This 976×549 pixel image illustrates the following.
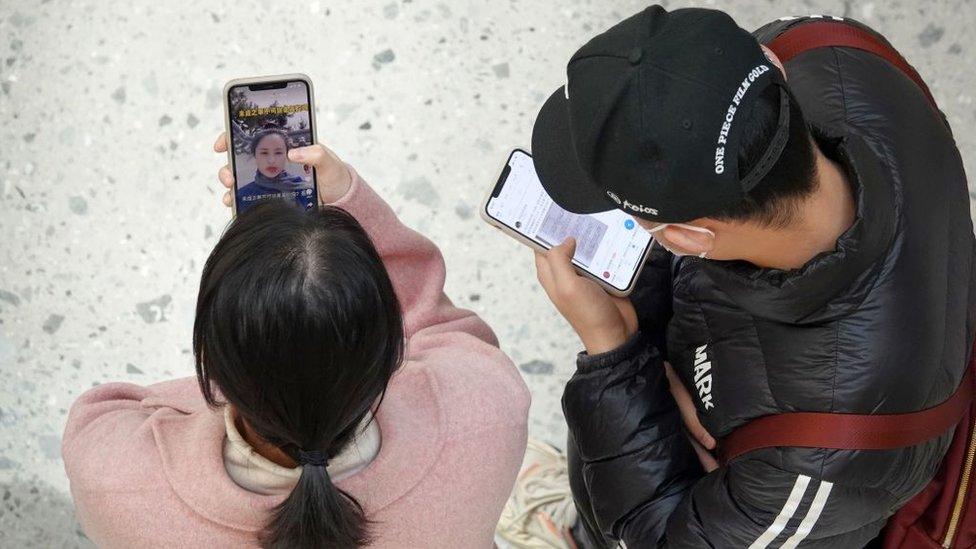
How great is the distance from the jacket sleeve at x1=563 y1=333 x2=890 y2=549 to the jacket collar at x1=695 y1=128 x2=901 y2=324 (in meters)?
0.15

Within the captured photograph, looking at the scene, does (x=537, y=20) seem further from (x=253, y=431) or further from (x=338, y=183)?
(x=253, y=431)

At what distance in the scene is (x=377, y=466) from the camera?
793 mm

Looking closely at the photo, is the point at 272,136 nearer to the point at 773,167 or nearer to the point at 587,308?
the point at 587,308

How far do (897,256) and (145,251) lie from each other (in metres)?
1.17

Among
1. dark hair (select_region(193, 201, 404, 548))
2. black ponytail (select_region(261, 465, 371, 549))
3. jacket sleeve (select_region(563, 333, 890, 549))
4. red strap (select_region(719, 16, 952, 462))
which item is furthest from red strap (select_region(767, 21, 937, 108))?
black ponytail (select_region(261, 465, 371, 549))

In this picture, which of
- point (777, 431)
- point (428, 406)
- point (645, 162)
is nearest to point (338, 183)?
point (428, 406)

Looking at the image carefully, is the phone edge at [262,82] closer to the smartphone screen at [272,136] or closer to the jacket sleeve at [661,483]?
the smartphone screen at [272,136]

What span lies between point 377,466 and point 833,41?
586mm

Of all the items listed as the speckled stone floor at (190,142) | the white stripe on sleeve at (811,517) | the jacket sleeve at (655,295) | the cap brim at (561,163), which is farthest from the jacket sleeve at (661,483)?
the speckled stone floor at (190,142)

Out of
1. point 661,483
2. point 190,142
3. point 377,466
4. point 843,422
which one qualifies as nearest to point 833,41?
point 843,422

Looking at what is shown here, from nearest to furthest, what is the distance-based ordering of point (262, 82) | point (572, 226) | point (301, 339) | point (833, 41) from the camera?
point (301, 339)
point (833, 41)
point (262, 82)
point (572, 226)

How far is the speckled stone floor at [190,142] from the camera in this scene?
60.1 inches

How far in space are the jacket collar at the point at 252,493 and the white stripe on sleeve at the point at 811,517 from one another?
0.34 metres

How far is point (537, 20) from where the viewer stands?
1604 mm
